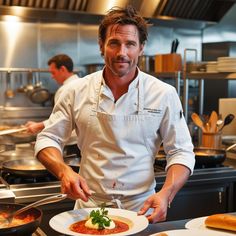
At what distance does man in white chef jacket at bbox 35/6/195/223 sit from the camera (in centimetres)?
175

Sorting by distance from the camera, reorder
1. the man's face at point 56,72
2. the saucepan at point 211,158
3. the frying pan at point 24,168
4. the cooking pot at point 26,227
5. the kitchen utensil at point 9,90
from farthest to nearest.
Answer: the kitchen utensil at point 9,90 < the man's face at point 56,72 < the saucepan at point 211,158 < the frying pan at point 24,168 < the cooking pot at point 26,227

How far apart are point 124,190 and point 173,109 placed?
38cm

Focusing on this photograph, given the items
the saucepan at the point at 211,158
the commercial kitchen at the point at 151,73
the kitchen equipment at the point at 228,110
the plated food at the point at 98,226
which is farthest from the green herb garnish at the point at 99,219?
the kitchen equipment at the point at 228,110

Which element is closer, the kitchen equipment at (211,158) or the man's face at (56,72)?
the kitchen equipment at (211,158)

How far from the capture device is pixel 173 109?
1828 mm

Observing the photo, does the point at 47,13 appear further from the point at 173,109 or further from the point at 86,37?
the point at 173,109

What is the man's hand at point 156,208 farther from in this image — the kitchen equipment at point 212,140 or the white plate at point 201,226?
the kitchen equipment at point 212,140

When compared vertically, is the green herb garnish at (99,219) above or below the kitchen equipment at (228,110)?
below

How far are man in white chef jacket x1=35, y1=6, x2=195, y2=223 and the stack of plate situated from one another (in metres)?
1.09

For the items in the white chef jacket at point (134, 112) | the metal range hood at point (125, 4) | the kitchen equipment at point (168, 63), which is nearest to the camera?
the white chef jacket at point (134, 112)

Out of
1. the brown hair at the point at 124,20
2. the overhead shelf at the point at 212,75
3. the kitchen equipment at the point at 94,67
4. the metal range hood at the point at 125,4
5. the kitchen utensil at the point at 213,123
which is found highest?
the metal range hood at the point at 125,4

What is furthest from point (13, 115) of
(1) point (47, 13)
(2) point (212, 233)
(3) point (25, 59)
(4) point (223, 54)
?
(2) point (212, 233)

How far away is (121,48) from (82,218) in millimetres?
653

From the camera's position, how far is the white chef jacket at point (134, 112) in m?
1.80
